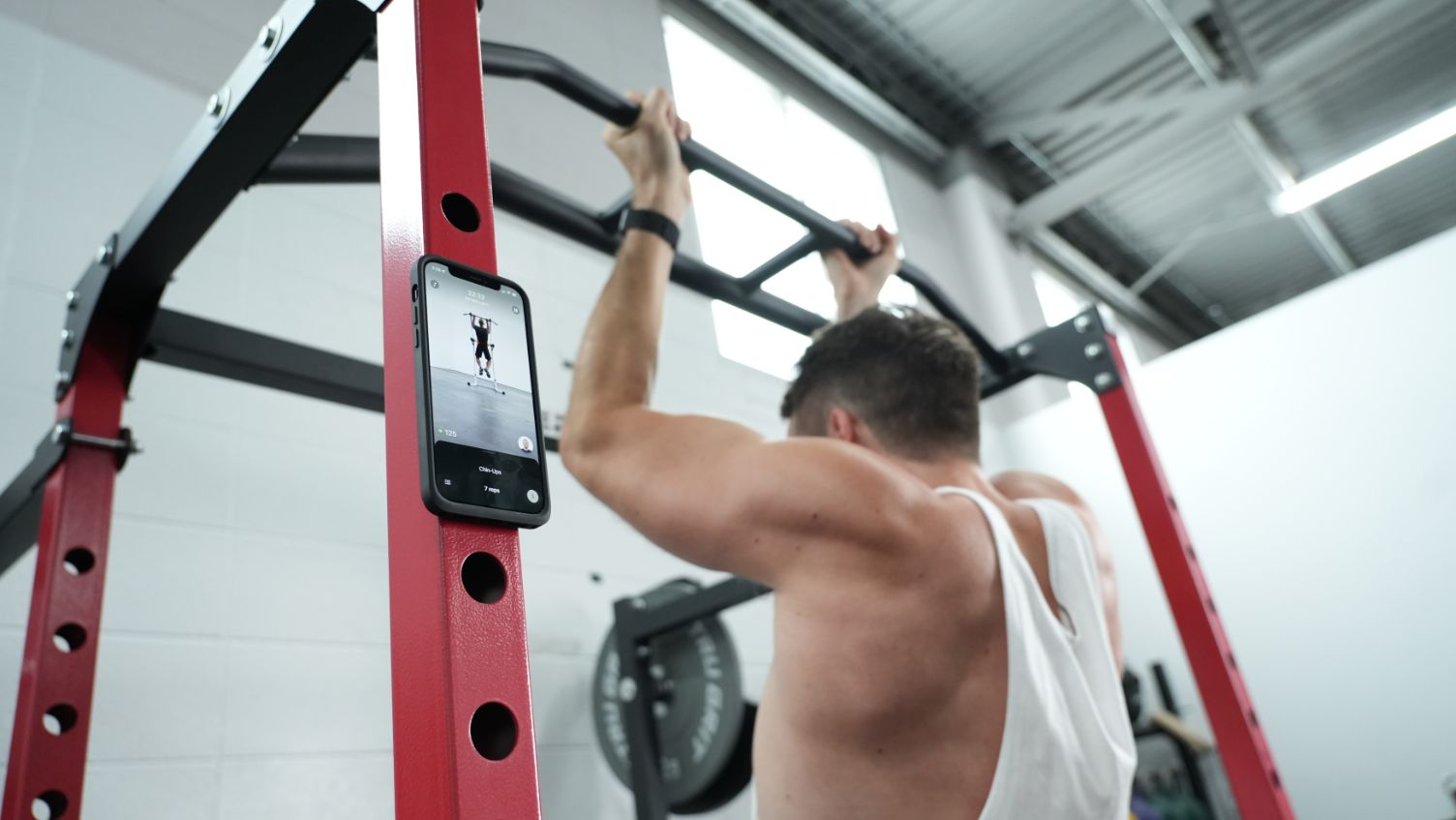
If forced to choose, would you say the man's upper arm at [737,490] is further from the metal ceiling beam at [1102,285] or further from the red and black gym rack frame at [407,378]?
the metal ceiling beam at [1102,285]

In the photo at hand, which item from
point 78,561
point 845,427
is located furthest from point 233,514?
point 845,427

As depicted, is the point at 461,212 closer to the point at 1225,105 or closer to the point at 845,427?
the point at 845,427

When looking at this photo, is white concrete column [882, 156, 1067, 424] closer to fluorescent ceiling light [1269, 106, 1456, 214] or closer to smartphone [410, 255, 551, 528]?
fluorescent ceiling light [1269, 106, 1456, 214]

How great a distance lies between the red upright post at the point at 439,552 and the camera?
482 mm

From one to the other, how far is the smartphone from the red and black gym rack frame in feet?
0.06

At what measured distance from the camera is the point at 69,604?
1.16 m

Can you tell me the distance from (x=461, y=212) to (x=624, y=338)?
605 mm

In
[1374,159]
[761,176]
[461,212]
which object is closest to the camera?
[461,212]

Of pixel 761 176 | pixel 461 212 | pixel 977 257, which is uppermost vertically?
pixel 977 257

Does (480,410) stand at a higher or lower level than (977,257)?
lower

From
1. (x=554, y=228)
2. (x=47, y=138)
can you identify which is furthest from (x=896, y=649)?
(x=47, y=138)

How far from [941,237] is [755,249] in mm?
1845

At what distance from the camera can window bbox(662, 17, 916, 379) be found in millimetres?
3799

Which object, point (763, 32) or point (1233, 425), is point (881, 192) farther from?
point (1233, 425)
